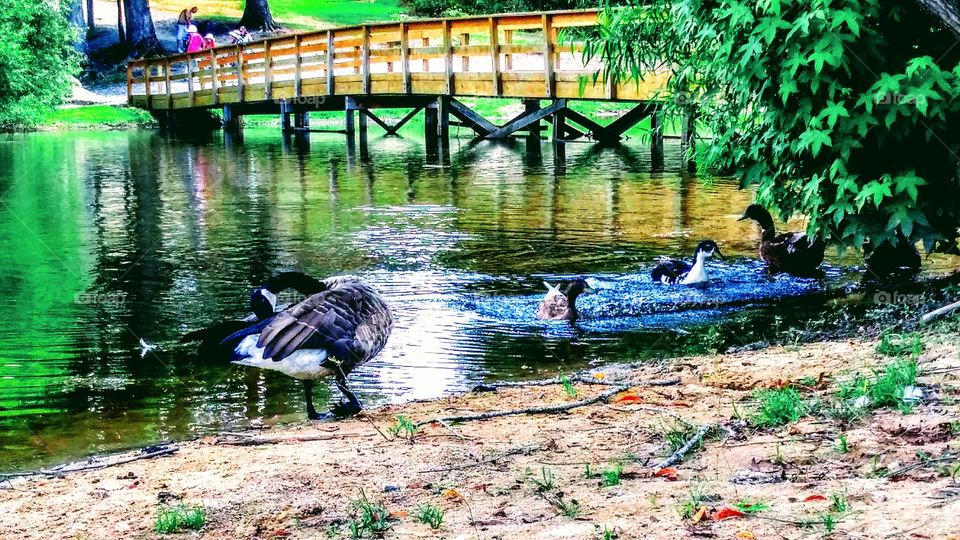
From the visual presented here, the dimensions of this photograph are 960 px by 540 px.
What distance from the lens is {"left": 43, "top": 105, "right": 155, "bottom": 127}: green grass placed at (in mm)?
37844

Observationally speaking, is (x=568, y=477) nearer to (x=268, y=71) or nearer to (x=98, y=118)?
(x=268, y=71)

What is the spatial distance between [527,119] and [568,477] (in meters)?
24.9

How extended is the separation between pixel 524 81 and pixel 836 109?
16468 mm

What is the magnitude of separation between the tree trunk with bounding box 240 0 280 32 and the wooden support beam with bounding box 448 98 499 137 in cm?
2093

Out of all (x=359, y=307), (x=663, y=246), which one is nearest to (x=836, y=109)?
(x=359, y=307)

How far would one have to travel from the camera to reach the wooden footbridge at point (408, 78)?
76.0ft

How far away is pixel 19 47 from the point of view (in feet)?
102

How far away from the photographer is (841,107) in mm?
7895

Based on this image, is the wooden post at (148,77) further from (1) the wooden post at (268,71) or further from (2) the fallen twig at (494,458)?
(2) the fallen twig at (494,458)

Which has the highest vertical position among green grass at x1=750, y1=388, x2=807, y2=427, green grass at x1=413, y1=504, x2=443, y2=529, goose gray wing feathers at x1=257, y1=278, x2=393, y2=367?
goose gray wing feathers at x1=257, y1=278, x2=393, y2=367

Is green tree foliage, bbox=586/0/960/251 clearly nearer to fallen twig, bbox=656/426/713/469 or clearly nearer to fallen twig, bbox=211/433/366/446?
fallen twig, bbox=656/426/713/469

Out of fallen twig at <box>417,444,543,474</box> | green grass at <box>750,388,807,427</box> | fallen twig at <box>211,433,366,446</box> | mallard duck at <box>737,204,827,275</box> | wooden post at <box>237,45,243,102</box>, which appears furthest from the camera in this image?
wooden post at <box>237,45,243,102</box>

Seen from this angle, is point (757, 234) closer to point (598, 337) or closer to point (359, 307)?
point (598, 337)

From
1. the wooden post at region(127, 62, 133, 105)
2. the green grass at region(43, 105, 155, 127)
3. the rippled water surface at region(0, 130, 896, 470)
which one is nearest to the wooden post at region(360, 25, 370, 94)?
the rippled water surface at region(0, 130, 896, 470)
